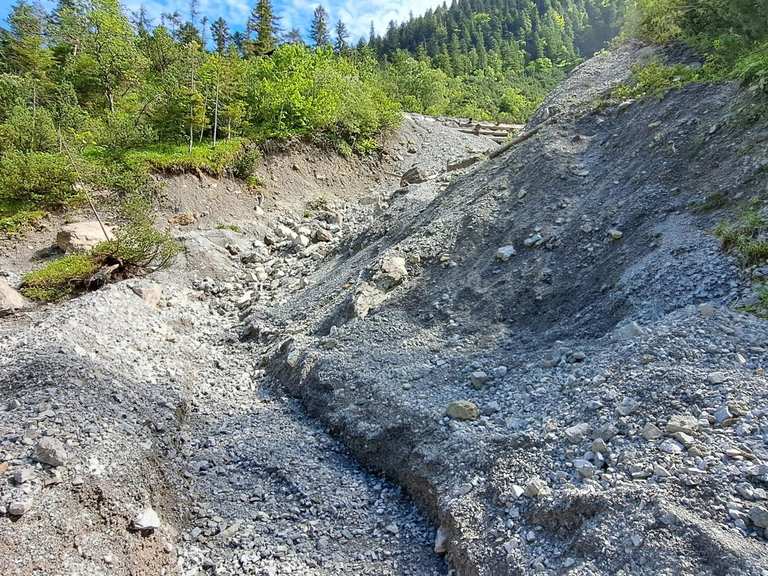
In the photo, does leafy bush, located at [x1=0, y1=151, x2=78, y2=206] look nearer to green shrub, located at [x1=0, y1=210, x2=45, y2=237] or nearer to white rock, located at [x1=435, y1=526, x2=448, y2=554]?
green shrub, located at [x1=0, y1=210, x2=45, y2=237]

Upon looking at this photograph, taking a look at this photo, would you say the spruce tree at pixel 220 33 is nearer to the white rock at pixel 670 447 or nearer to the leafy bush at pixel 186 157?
the leafy bush at pixel 186 157

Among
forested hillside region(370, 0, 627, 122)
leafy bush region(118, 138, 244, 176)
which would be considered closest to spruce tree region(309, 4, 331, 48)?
forested hillside region(370, 0, 627, 122)

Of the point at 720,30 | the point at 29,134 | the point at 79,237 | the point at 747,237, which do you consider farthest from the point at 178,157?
the point at 747,237

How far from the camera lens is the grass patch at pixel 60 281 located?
11.8 m

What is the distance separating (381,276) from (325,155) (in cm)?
1487

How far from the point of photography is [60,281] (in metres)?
12.0

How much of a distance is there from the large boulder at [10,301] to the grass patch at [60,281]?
0.34m

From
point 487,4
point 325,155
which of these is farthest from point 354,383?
point 487,4

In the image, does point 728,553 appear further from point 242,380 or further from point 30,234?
point 30,234

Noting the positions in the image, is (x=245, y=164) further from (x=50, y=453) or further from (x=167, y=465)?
(x=50, y=453)

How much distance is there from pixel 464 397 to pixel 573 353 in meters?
1.60

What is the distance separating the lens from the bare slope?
3977 millimetres

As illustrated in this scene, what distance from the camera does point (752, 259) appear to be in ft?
18.9

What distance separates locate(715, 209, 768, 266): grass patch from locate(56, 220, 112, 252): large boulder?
51.8ft
